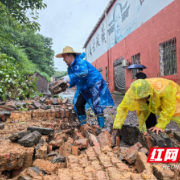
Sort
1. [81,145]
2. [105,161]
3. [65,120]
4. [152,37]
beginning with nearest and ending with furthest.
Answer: [105,161] < [81,145] < [65,120] < [152,37]

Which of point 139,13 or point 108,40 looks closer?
point 139,13

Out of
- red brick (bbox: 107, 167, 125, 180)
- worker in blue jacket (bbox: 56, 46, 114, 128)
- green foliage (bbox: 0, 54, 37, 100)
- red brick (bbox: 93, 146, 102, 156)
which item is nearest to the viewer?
red brick (bbox: 107, 167, 125, 180)

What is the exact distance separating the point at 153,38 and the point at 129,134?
17.5 ft

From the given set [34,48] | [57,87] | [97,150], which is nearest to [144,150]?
[97,150]

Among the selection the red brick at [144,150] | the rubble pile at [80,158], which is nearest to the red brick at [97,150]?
the rubble pile at [80,158]

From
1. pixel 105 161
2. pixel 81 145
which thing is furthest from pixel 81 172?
pixel 81 145

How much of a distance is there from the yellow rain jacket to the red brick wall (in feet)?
11.6

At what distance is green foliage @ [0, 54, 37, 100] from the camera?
538 centimetres

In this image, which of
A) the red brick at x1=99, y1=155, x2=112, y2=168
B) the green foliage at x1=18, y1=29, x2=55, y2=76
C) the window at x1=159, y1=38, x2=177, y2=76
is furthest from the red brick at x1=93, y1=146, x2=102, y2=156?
the green foliage at x1=18, y1=29, x2=55, y2=76

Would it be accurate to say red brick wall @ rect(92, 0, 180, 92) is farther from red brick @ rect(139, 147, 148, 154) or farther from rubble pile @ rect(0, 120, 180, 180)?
rubble pile @ rect(0, 120, 180, 180)

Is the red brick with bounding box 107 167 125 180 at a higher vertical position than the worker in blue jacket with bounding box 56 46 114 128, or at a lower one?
lower

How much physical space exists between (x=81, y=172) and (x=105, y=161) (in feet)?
0.86

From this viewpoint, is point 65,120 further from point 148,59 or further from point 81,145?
point 148,59

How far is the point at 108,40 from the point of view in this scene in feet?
40.8
